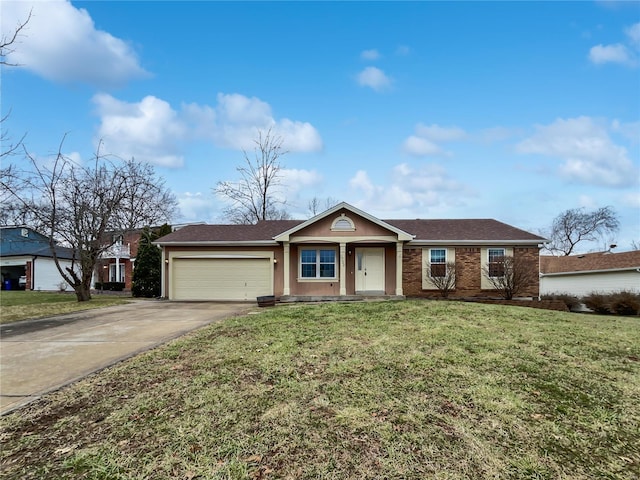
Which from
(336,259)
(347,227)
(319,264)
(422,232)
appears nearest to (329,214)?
(347,227)

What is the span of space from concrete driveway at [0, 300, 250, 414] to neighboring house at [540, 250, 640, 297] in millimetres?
22256

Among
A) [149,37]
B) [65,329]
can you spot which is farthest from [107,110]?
[65,329]

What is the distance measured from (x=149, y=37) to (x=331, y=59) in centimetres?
673

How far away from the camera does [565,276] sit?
25.5 meters

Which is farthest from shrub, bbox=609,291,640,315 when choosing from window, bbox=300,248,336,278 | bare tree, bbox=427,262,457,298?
window, bbox=300,248,336,278

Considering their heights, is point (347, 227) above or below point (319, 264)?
above

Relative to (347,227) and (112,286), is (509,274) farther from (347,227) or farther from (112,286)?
(112,286)

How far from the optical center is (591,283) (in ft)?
75.5

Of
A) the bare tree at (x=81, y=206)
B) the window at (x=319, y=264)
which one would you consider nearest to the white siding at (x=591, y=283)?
the window at (x=319, y=264)

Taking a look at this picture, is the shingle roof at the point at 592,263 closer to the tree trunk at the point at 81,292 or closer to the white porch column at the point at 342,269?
the white porch column at the point at 342,269

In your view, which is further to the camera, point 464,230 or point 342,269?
point 464,230

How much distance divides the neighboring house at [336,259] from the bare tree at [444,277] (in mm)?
154

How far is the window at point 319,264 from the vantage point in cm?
1677

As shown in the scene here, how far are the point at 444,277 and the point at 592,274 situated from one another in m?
13.4
